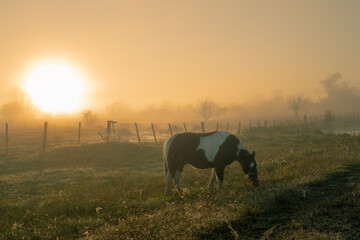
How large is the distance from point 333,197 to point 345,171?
2.84 meters

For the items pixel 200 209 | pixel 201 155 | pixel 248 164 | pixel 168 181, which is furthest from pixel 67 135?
pixel 200 209

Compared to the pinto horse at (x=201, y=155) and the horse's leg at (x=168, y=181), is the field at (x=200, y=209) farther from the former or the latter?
the pinto horse at (x=201, y=155)

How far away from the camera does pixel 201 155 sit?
791 centimetres

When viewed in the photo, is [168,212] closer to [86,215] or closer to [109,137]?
[86,215]

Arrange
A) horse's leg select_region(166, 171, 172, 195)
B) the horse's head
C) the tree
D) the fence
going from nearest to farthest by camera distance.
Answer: the horse's head < horse's leg select_region(166, 171, 172, 195) < the fence < the tree

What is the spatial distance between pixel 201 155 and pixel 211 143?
19.6 inches

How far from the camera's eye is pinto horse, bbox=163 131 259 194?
790 cm

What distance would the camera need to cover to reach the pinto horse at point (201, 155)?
7897 millimetres

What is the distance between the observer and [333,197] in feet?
18.6

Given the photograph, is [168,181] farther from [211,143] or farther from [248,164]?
[248,164]

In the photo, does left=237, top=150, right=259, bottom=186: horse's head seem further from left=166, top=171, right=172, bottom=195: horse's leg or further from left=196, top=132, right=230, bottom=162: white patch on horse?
left=166, top=171, right=172, bottom=195: horse's leg

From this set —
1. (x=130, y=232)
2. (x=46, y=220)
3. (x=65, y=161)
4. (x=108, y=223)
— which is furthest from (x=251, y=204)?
(x=65, y=161)

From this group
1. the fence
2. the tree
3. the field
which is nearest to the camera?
the field

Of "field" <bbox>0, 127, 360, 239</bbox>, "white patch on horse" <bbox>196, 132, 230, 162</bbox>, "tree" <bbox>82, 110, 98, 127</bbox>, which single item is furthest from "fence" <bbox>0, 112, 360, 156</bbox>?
"white patch on horse" <bbox>196, 132, 230, 162</bbox>
